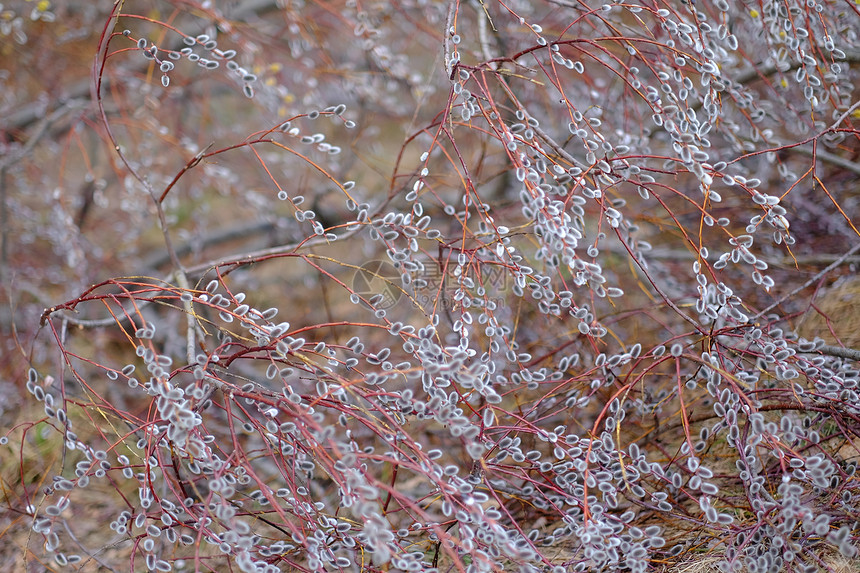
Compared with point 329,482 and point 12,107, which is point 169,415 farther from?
point 12,107

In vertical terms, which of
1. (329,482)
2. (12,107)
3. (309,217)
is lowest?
(329,482)

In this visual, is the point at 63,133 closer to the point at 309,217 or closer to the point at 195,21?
the point at 195,21

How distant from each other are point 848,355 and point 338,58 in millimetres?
3414

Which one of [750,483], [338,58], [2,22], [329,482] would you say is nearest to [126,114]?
[2,22]

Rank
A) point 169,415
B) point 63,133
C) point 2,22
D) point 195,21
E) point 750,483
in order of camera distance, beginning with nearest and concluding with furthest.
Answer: point 169,415
point 750,483
point 2,22
point 195,21
point 63,133

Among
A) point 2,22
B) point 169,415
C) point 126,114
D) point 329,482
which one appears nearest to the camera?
point 169,415

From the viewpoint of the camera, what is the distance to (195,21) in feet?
10.1

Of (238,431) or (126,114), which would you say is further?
(126,114)

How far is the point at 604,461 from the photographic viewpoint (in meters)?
1.52

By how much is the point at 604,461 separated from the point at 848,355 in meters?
0.69

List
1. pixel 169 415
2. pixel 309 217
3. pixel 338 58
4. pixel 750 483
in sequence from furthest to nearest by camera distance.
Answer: pixel 338 58
pixel 309 217
pixel 750 483
pixel 169 415

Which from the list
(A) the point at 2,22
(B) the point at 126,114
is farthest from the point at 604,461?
(A) the point at 2,22

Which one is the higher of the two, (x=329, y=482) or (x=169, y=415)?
(x=169, y=415)

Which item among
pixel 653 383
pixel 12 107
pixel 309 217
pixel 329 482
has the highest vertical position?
pixel 309 217
